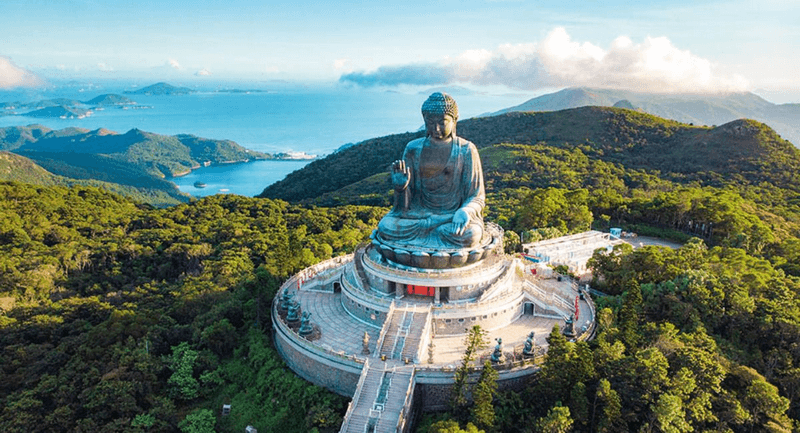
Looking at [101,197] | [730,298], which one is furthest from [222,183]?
[730,298]

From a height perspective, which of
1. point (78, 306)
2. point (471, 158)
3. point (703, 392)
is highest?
point (471, 158)

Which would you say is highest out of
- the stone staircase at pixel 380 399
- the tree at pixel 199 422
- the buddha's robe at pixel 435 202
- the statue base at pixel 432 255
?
the buddha's robe at pixel 435 202

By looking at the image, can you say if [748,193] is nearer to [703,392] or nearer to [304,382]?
[703,392]

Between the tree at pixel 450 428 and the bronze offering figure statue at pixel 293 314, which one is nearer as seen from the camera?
the tree at pixel 450 428

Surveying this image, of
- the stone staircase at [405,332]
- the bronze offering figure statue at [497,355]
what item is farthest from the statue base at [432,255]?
the bronze offering figure statue at [497,355]

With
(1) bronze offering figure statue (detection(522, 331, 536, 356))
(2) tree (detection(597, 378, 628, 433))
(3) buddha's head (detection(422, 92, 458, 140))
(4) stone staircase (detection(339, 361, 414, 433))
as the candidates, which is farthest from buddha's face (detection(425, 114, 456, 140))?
(2) tree (detection(597, 378, 628, 433))

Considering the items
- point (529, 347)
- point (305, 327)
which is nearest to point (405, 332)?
point (305, 327)

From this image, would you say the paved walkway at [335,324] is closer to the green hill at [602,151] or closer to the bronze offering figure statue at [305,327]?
the bronze offering figure statue at [305,327]
